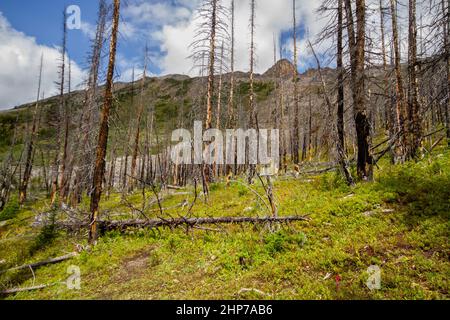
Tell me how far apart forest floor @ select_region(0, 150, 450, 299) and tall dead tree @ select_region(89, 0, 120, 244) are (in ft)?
2.96

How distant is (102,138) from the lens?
920 centimetres

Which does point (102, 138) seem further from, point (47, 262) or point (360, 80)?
point (360, 80)

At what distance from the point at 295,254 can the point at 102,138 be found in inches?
294

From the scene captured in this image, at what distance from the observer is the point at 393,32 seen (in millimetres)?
14945

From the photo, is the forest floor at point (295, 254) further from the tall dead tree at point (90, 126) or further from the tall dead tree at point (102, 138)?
the tall dead tree at point (90, 126)

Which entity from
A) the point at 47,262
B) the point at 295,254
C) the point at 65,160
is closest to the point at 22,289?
the point at 47,262

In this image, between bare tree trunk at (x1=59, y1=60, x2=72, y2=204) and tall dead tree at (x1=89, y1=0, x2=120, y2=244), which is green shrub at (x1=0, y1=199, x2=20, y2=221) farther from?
tall dead tree at (x1=89, y1=0, x2=120, y2=244)

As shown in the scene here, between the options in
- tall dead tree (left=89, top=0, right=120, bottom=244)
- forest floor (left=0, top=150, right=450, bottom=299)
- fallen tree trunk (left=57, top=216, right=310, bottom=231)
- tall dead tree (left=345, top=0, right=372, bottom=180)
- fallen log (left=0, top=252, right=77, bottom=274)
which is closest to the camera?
forest floor (left=0, top=150, right=450, bottom=299)

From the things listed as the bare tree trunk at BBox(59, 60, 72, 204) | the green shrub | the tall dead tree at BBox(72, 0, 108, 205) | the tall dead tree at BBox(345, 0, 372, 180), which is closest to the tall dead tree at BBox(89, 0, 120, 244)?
the tall dead tree at BBox(72, 0, 108, 205)

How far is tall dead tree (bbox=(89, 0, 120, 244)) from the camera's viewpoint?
9094mm

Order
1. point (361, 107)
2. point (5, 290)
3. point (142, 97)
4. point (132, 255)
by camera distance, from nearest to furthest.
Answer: point (5, 290)
point (132, 255)
point (361, 107)
point (142, 97)

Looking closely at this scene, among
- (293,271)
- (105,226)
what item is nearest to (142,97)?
(105,226)
